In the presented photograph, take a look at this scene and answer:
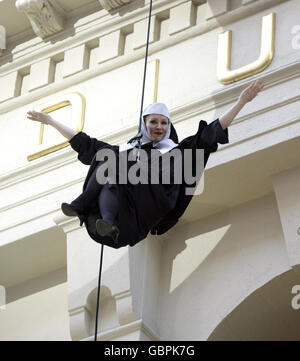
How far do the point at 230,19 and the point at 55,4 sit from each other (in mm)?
1516

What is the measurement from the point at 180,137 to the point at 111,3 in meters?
1.53

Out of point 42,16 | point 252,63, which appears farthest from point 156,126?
point 42,16

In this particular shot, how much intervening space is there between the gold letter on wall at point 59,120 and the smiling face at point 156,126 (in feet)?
6.20

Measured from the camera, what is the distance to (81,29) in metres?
9.64

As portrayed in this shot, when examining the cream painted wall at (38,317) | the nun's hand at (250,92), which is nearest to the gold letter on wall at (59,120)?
the cream painted wall at (38,317)

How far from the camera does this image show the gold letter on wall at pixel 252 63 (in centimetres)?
848

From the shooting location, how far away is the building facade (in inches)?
319

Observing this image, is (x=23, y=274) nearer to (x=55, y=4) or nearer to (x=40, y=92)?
(x=40, y=92)

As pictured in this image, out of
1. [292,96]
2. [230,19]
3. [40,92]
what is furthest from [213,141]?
[40,92]

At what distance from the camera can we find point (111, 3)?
9.48 meters

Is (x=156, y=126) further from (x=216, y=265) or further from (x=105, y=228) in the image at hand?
(x=216, y=265)

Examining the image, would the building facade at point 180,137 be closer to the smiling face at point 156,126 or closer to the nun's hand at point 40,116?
the smiling face at point 156,126

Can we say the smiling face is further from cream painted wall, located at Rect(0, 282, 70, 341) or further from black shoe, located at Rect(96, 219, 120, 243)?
cream painted wall, located at Rect(0, 282, 70, 341)

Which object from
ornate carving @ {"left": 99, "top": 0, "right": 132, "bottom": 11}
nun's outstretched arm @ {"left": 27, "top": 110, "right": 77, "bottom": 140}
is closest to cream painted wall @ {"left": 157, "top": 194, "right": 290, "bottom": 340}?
nun's outstretched arm @ {"left": 27, "top": 110, "right": 77, "bottom": 140}
